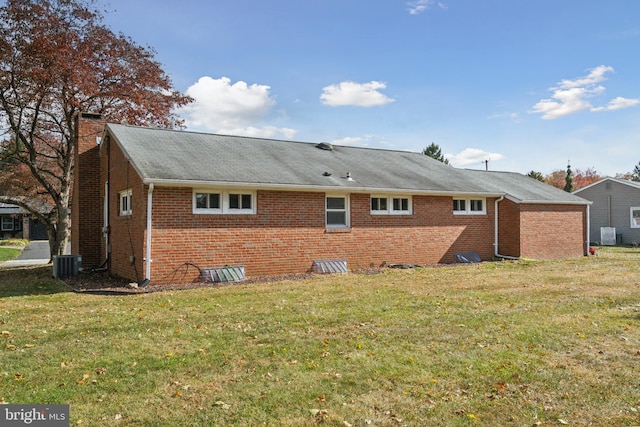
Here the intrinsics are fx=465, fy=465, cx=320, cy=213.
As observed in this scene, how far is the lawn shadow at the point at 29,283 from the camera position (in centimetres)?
1167

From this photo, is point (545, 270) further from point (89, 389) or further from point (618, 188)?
point (618, 188)

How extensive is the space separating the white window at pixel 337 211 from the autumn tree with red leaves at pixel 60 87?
10.4 metres

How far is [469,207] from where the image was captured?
59.2 ft

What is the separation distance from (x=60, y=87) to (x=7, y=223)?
33572 millimetres

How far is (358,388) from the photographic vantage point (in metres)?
4.77

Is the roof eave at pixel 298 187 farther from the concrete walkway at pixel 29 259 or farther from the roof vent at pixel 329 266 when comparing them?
the concrete walkway at pixel 29 259

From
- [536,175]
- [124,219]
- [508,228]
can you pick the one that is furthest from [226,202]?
[536,175]

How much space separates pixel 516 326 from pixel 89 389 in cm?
603

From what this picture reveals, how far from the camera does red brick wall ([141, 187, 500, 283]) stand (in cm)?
1232

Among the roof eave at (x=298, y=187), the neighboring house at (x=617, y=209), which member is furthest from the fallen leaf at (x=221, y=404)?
the neighboring house at (x=617, y=209)

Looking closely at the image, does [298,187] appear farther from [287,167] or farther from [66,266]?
[66,266]

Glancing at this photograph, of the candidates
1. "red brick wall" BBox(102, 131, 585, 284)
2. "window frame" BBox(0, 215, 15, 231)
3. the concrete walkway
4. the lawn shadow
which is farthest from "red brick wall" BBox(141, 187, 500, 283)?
"window frame" BBox(0, 215, 15, 231)

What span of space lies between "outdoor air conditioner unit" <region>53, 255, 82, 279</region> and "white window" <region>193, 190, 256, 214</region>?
5.26m

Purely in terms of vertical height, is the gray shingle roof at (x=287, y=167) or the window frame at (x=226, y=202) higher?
the gray shingle roof at (x=287, y=167)
